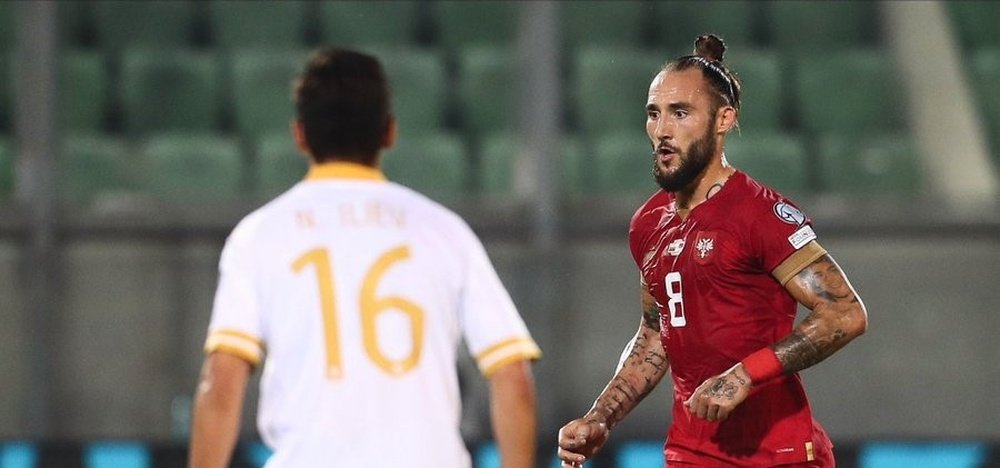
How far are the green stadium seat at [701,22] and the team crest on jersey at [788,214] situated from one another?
3646 mm

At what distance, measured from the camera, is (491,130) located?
25.5ft

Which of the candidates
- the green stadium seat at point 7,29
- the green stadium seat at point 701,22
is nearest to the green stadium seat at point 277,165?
the green stadium seat at point 7,29

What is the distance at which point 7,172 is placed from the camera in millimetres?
7566

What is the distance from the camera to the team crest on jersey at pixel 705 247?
4223mm

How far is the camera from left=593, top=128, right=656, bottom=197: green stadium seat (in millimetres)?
7645

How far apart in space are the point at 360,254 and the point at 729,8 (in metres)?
4.77

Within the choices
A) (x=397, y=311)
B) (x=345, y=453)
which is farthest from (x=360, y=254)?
(x=345, y=453)

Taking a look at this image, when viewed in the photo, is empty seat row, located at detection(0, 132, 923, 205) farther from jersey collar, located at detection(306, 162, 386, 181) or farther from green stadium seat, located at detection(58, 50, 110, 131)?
jersey collar, located at detection(306, 162, 386, 181)

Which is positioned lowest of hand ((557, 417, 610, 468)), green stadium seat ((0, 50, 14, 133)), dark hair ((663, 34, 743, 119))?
hand ((557, 417, 610, 468))

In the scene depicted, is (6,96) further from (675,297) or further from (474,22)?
(675,297)

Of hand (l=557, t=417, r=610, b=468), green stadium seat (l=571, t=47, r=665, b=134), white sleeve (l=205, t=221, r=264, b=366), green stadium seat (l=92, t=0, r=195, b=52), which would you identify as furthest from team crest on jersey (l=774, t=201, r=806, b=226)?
green stadium seat (l=92, t=0, r=195, b=52)

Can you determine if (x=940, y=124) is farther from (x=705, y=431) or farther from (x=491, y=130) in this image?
(x=705, y=431)

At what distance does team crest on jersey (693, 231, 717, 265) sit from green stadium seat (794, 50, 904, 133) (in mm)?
3801

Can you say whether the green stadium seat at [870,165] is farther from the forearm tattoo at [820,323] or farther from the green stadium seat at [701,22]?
the forearm tattoo at [820,323]
